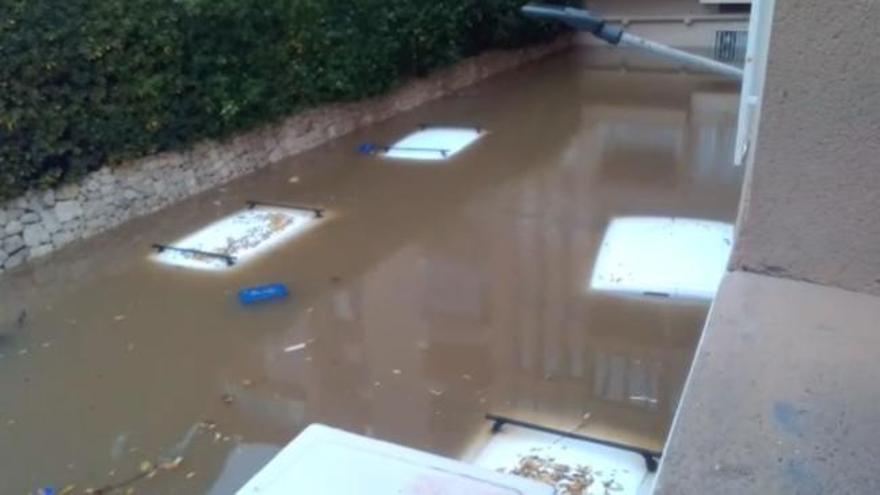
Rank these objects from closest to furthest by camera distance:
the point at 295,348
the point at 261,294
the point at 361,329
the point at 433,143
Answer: the point at 295,348, the point at 361,329, the point at 261,294, the point at 433,143

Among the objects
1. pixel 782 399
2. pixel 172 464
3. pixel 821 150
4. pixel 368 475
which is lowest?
pixel 172 464

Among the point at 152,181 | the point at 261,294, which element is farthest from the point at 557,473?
the point at 152,181

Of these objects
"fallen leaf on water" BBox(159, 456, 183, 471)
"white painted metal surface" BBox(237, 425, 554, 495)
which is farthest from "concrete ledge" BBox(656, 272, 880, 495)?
"fallen leaf on water" BBox(159, 456, 183, 471)

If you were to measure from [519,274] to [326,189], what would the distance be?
249 centimetres

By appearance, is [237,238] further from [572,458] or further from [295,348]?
[572,458]

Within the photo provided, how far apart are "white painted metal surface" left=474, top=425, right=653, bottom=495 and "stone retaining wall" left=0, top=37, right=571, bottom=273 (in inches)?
159

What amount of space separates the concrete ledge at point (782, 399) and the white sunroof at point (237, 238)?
454cm

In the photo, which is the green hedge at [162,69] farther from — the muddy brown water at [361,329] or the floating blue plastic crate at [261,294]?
the floating blue plastic crate at [261,294]

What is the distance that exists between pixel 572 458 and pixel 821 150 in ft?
7.22

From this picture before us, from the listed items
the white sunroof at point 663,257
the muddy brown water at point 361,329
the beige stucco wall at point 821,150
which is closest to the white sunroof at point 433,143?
the muddy brown water at point 361,329

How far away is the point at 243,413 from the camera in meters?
3.95

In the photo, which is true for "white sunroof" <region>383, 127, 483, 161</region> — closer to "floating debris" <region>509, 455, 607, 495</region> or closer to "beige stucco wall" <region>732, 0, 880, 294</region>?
"floating debris" <region>509, 455, 607, 495</region>

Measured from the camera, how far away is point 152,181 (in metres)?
6.58

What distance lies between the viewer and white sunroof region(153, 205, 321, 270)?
5629 mm
